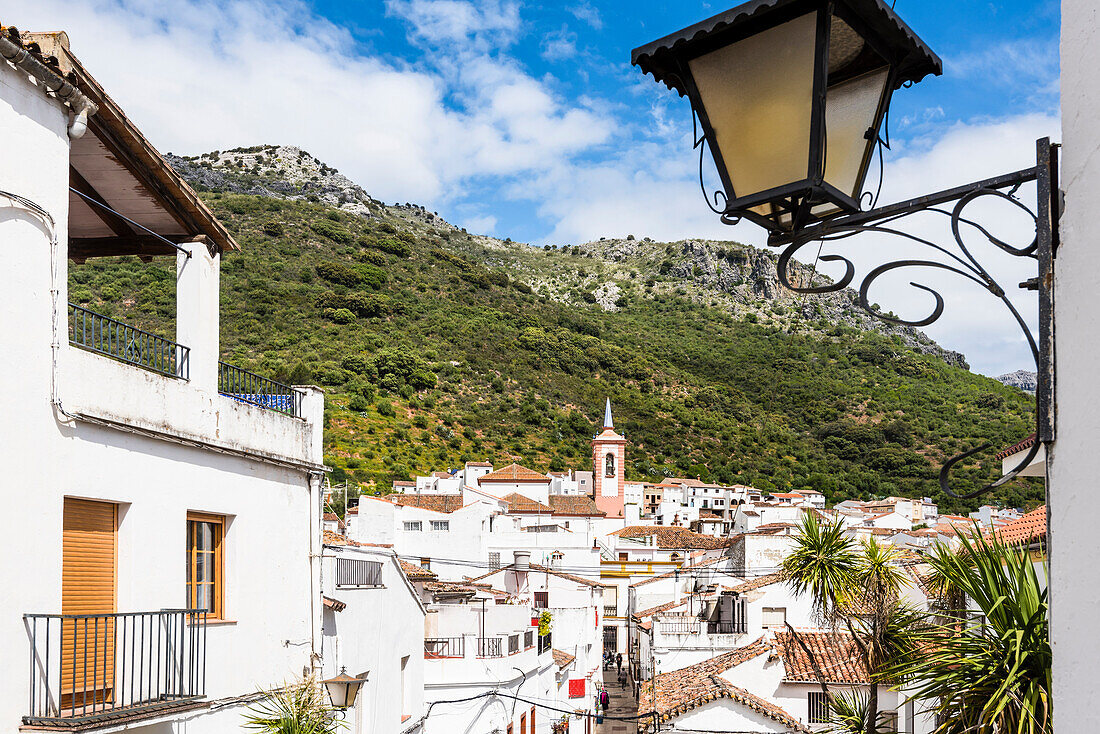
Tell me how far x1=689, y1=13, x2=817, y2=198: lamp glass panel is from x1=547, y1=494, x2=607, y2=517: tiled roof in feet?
219

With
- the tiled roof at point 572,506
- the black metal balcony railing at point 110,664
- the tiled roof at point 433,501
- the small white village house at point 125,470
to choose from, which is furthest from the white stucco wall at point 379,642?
the tiled roof at point 572,506

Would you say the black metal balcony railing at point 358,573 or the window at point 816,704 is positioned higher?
the black metal balcony railing at point 358,573

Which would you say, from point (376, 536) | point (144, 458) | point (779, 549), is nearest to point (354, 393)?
point (376, 536)

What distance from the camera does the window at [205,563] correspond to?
36.6 feet

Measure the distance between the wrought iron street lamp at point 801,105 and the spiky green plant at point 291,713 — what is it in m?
9.93

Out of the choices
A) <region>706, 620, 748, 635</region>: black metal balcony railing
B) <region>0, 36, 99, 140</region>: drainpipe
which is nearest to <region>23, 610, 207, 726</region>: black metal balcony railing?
<region>0, 36, 99, 140</region>: drainpipe

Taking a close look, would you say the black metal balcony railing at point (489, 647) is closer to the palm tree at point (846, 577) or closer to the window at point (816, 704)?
the window at point (816, 704)

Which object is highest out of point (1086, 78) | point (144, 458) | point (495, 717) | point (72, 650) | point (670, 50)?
point (670, 50)

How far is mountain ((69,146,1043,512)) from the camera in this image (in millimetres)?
76812

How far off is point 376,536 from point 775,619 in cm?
2405

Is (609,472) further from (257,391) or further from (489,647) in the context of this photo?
(257,391)

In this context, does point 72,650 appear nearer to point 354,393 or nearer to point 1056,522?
point 1056,522

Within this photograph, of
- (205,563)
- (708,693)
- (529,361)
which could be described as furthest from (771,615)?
(529,361)

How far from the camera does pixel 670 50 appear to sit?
3127mm
